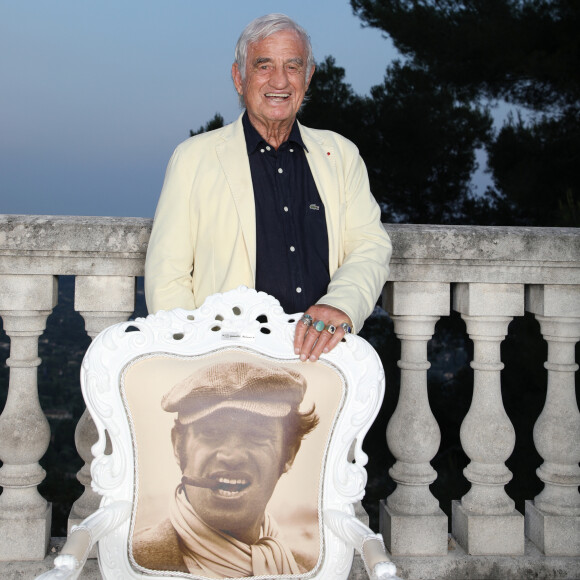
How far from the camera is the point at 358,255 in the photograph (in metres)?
2.19

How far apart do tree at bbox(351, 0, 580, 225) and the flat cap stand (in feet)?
21.1

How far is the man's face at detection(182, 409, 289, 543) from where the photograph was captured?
1794mm

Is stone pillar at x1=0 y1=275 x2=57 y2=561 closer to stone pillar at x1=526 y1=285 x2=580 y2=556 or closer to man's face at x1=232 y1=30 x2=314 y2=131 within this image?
man's face at x1=232 y1=30 x2=314 y2=131

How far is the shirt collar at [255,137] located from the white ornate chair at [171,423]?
1.91ft

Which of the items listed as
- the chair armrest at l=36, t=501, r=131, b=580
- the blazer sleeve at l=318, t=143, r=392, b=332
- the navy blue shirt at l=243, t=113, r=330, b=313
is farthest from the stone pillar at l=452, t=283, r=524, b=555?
the chair armrest at l=36, t=501, r=131, b=580

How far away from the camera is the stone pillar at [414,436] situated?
8.17 feet

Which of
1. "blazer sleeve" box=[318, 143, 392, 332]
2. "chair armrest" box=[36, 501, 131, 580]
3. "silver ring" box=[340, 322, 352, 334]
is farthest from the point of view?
"blazer sleeve" box=[318, 143, 392, 332]

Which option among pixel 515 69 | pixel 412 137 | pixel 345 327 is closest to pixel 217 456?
pixel 345 327

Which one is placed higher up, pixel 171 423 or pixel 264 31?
pixel 264 31

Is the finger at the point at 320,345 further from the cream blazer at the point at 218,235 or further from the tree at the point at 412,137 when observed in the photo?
the tree at the point at 412,137

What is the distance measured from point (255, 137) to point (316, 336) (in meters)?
0.69

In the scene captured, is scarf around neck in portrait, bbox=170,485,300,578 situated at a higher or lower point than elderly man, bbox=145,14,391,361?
lower

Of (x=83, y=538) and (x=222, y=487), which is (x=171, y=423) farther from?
(x=83, y=538)

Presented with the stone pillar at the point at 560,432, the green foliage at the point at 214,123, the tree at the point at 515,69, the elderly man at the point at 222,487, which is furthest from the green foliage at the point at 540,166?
the elderly man at the point at 222,487
